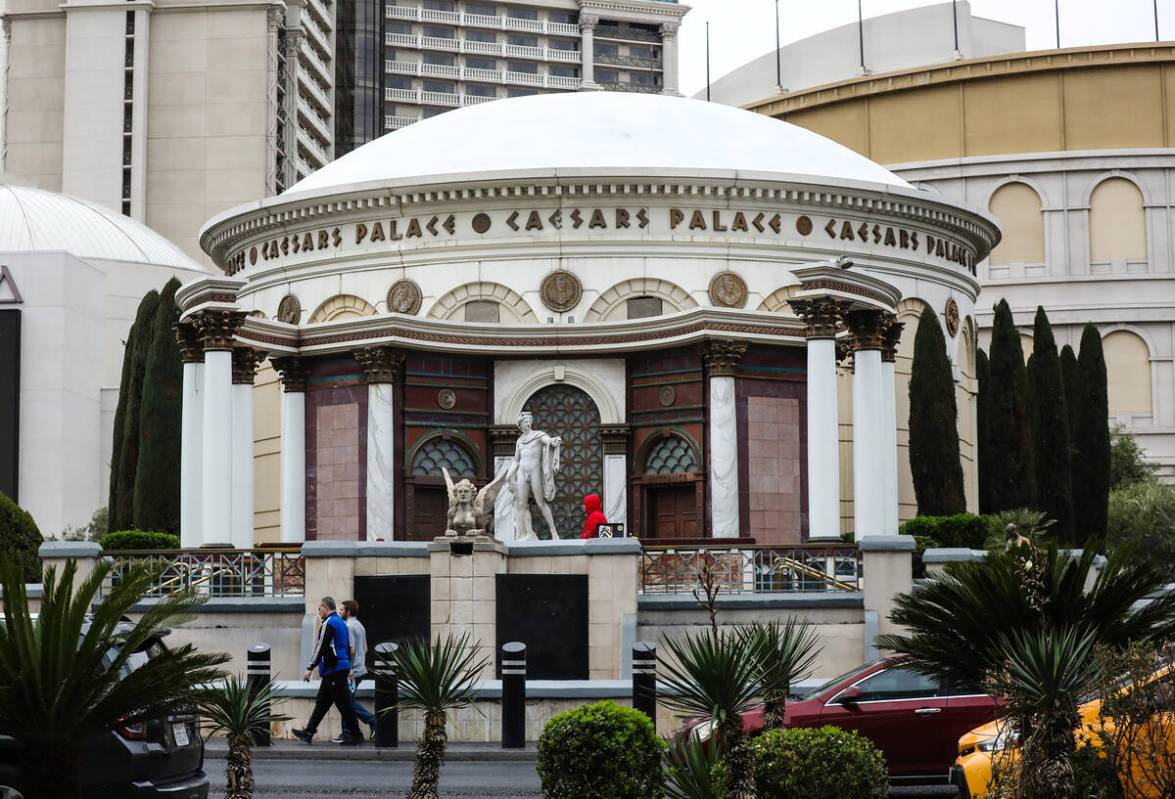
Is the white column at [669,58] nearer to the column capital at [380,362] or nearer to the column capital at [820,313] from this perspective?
the column capital at [380,362]

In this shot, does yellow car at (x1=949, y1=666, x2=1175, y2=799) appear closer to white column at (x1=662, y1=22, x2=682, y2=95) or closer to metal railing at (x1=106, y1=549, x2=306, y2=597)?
metal railing at (x1=106, y1=549, x2=306, y2=597)

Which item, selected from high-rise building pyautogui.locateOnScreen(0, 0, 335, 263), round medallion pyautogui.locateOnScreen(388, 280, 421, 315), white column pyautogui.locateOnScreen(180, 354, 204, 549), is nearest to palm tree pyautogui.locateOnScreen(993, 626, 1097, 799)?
white column pyautogui.locateOnScreen(180, 354, 204, 549)

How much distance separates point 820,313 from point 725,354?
2.56m

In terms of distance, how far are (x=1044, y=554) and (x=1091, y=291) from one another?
61655 millimetres

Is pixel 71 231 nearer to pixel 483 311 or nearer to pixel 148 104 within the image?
pixel 148 104

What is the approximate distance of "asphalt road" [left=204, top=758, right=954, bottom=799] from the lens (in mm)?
16781

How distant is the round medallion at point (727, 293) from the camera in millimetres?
37250

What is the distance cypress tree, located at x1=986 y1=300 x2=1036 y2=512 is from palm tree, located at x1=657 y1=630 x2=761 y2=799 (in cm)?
3219

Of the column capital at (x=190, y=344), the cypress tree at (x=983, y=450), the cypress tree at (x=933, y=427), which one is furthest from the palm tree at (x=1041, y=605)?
the cypress tree at (x=983, y=450)

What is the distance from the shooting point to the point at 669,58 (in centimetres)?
13550

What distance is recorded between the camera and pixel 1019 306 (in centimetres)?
7250

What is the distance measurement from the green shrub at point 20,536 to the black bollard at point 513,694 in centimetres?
1135

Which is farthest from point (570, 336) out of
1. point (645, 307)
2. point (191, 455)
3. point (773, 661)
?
point (773, 661)

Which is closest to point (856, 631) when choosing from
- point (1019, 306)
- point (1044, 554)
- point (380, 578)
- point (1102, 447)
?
point (380, 578)
